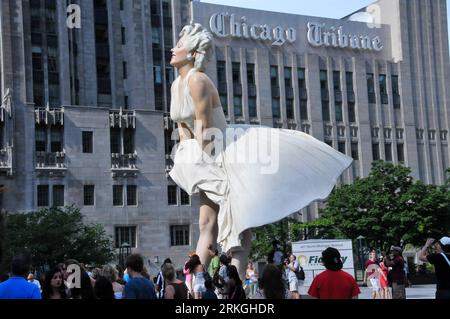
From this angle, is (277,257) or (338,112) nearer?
(277,257)

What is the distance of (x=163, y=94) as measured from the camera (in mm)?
67375

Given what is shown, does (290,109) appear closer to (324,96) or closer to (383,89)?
(324,96)

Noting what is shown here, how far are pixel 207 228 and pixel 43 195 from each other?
45.1 m

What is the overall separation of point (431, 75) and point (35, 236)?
1757 inches

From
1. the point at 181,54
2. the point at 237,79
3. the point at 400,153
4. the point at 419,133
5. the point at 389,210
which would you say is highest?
the point at 237,79

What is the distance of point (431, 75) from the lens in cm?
7969

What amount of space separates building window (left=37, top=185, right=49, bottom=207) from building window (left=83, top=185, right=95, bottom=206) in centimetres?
271

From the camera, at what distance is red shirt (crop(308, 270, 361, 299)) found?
9370mm

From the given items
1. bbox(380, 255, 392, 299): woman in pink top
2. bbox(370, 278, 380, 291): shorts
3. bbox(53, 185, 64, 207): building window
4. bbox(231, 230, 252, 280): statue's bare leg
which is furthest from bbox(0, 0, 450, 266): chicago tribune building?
bbox(231, 230, 252, 280): statue's bare leg

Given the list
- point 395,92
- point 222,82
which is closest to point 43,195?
point 222,82

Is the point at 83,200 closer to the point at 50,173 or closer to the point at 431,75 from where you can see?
the point at 50,173

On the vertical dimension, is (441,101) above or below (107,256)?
above

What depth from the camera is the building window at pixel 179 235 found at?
212 ft

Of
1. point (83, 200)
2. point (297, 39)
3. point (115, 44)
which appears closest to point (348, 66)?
point (297, 39)
